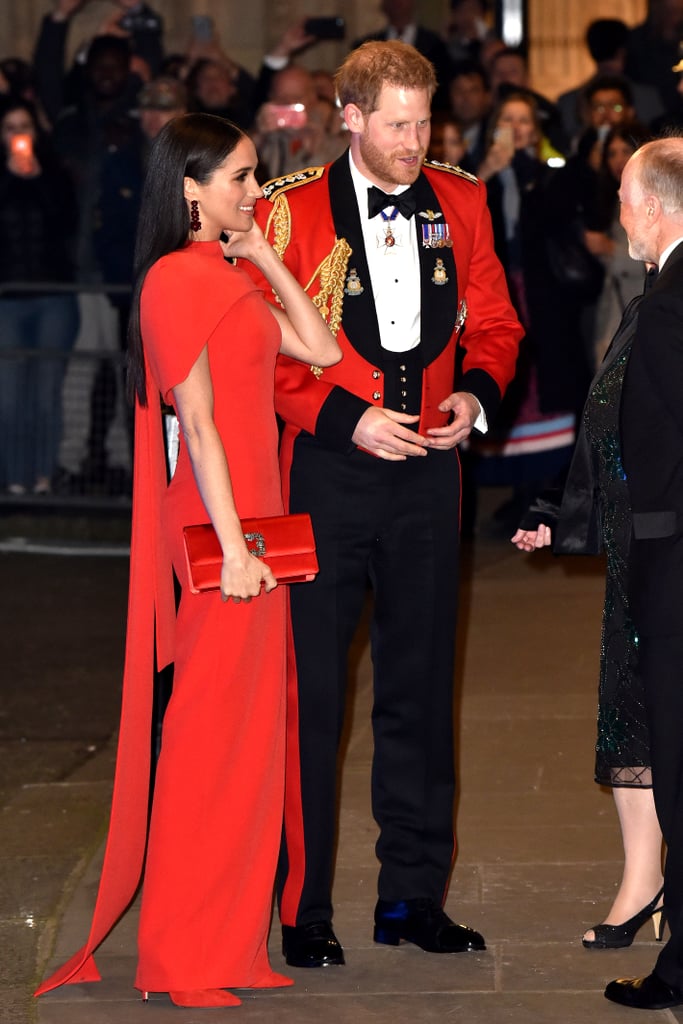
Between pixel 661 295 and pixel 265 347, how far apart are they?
95cm

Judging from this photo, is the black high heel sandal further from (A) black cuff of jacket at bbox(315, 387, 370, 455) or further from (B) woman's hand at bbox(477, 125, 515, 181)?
(B) woman's hand at bbox(477, 125, 515, 181)

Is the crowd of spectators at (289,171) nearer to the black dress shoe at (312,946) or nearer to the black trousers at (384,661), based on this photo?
the black trousers at (384,661)

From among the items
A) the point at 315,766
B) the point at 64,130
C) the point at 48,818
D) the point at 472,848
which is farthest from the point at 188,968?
the point at 64,130

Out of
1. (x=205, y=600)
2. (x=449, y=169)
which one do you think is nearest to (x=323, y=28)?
(x=449, y=169)

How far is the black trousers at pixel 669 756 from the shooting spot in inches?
175

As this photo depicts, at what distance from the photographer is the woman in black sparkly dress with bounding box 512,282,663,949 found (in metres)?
4.75

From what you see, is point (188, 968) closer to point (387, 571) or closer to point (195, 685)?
point (195, 685)

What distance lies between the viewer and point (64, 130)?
12.4 m

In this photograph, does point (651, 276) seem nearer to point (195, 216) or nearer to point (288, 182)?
point (288, 182)

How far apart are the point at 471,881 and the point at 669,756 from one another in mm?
1205

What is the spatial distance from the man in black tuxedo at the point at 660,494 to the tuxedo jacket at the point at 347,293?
1.85ft

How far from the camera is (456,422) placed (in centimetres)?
482

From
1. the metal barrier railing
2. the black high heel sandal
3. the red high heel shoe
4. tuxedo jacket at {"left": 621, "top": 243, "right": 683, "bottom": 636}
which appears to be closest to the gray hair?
tuxedo jacket at {"left": 621, "top": 243, "right": 683, "bottom": 636}

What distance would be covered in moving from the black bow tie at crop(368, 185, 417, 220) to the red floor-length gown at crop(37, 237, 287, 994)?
0.52m
